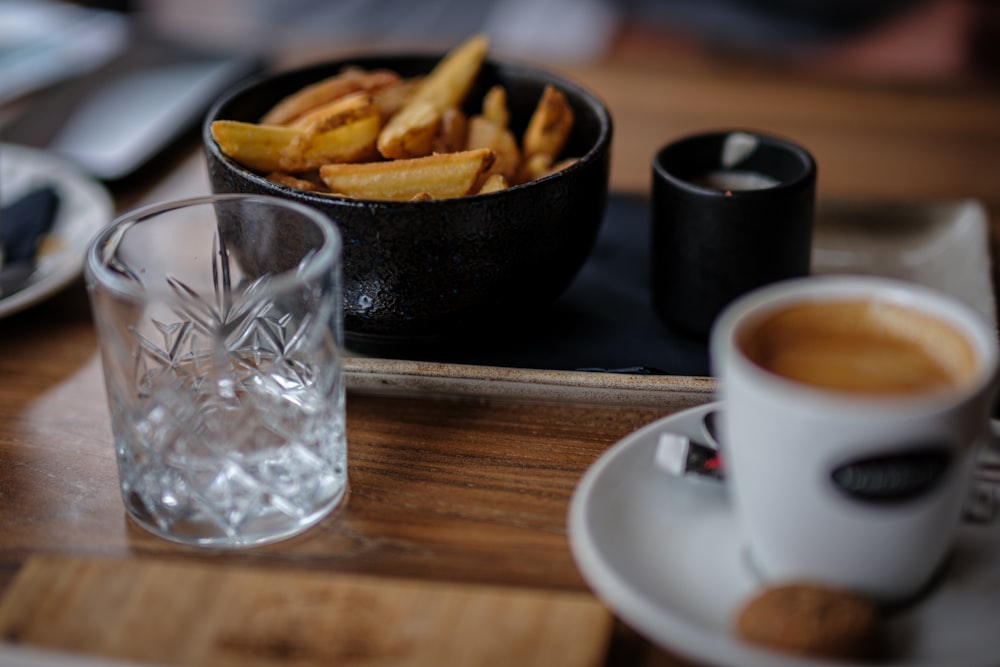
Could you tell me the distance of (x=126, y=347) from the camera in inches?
27.1

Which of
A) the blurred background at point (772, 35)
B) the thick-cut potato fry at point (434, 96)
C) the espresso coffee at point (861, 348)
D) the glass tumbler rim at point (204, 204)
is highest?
the thick-cut potato fry at point (434, 96)

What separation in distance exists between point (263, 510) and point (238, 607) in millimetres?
100

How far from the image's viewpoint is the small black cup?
883mm

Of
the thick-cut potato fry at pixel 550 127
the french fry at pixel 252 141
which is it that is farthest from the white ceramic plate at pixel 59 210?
the thick-cut potato fry at pixel 550 127

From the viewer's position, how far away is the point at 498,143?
0.91 m

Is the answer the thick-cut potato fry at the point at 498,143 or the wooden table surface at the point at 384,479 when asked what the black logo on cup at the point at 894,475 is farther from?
the thick-cut potato fry at the point at 498,143

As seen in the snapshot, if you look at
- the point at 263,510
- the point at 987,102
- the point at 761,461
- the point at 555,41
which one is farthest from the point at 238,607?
the point at 555,41

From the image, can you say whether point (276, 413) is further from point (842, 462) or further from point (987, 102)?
point (987, 102)

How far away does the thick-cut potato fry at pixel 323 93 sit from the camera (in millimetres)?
934

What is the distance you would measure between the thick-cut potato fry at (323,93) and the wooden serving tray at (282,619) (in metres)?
0.44

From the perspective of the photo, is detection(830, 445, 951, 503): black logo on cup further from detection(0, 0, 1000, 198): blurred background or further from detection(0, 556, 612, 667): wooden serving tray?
→ detection(0, 0, 1000, 198): blurred background

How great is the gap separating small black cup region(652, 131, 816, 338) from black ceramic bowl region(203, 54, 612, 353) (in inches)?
2.8

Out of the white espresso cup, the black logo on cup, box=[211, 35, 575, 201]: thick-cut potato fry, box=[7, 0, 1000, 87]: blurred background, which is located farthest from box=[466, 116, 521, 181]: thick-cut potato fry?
box=[7, 0, 1000, 87]: blurred background

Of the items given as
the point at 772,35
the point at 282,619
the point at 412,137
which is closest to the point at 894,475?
the point at 282,619
